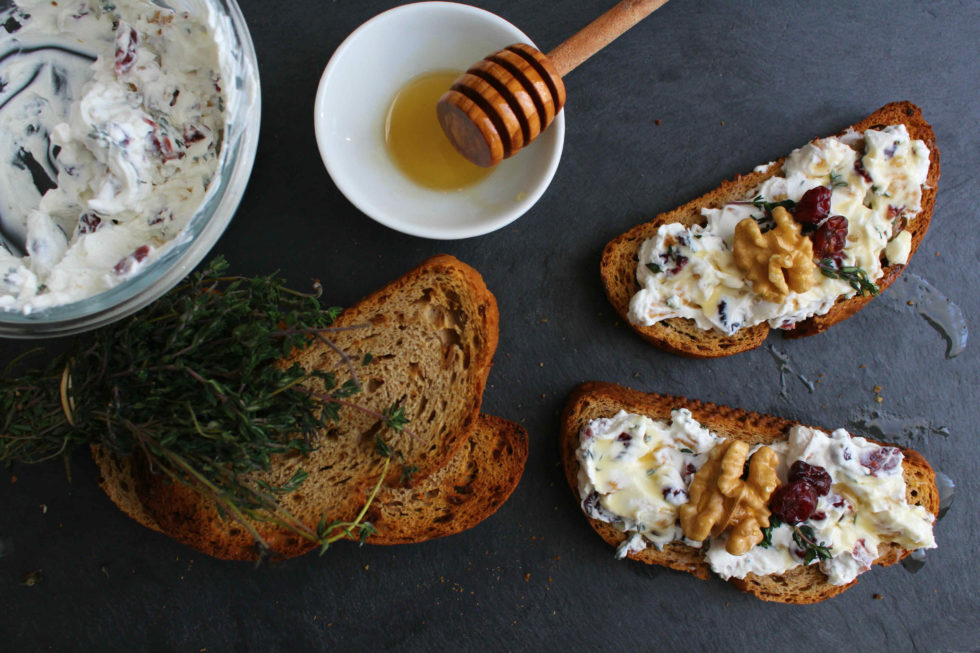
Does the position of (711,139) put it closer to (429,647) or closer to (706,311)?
(706,311)

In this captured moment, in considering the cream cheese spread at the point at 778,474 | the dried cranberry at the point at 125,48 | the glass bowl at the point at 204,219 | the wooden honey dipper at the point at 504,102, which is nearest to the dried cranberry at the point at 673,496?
the cream cheese spread at the point at 778,474

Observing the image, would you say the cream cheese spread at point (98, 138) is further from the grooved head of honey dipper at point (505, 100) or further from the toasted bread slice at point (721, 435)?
the toasted bread slice at point (721, 435)

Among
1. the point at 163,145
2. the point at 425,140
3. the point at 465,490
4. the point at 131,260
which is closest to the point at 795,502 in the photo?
the point at 465,490

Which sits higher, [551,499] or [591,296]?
[591,296]

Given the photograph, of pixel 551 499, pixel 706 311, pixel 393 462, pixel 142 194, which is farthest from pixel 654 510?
pixel 142 194

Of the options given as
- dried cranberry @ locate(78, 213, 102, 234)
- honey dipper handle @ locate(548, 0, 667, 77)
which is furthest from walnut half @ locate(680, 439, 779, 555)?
dried cranberry @ locate(78, 213, 102, 234)

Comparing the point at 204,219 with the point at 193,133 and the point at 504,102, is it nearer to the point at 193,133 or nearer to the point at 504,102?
the point at 193,133
